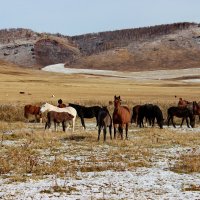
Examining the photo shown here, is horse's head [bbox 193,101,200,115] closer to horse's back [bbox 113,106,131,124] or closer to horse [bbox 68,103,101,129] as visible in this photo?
horse [bbox 68,103,101,129]

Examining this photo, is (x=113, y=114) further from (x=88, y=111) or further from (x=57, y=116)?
(x=88, y=111)

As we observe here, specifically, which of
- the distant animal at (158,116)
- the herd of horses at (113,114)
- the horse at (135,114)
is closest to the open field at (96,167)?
the herd of horses at (113,114)

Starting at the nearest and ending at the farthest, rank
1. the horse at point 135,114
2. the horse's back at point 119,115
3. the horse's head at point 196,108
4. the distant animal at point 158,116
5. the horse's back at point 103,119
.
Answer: the horse's back at point 103,119
the horse's back at point 119,115
the distant animal at point 158,116
the horse at point 135,114
the horse's head at point 196,108

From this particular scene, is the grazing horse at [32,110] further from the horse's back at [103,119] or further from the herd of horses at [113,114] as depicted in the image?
the horse's back at [103,119]

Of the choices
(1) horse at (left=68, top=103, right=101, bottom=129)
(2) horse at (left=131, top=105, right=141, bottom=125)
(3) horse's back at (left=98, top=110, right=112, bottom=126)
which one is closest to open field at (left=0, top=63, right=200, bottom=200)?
(3) horse's back at (left=98, top=110, right=112, bottom=126)

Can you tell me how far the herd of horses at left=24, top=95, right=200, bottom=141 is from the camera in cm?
2228

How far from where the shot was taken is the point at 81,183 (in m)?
13.3

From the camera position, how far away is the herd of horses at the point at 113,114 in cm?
2228

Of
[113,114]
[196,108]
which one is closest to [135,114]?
[196,108]

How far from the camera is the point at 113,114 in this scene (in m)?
22.4

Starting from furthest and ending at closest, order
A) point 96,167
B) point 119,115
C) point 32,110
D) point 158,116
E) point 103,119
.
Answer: point 32,110 → point 158,116 → point 119,115 → point 103,119 → point 96,167

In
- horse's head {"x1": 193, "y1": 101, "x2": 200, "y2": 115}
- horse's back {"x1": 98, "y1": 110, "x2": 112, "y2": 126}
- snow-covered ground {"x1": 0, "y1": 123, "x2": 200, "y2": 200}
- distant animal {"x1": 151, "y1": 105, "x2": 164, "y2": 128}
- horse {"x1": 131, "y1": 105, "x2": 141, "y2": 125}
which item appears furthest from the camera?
horse's head {"x1": 193, "y1": 101, "x2": 200, "y2": 115}

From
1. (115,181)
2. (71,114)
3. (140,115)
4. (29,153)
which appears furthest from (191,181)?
(140,115)

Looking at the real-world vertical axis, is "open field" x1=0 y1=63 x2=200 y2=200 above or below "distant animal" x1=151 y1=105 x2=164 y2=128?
below
